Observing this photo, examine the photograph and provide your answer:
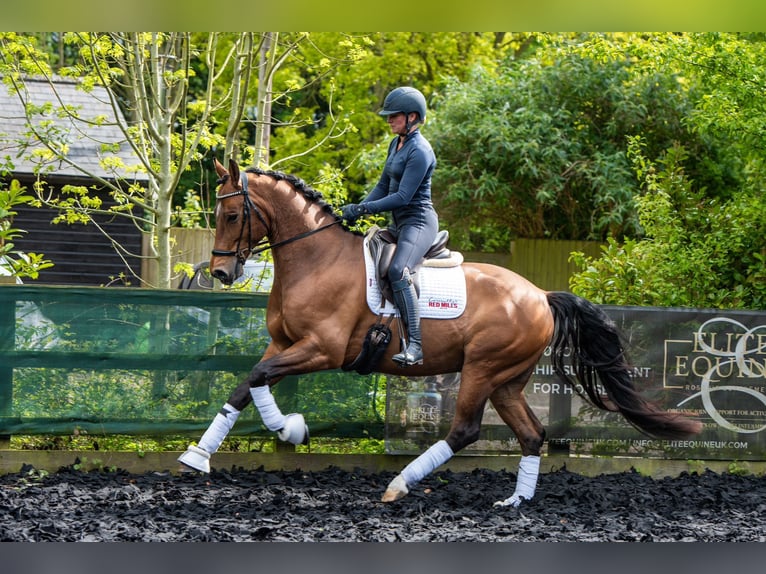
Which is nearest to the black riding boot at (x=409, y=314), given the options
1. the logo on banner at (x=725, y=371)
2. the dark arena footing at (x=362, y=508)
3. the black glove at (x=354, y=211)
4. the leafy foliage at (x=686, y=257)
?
the black glove at (x=354, y=211)

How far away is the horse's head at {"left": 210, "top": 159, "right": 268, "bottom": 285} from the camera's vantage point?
7.05m

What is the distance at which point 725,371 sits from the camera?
8852 mm

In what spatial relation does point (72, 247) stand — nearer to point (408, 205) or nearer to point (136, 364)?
point (136, 364)

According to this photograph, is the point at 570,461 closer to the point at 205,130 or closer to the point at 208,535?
the point at 208,535

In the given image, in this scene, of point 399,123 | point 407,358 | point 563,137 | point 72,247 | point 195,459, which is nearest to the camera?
point 195,459

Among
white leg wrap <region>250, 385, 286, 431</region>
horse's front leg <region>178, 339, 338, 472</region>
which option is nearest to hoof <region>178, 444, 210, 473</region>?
horse's front leg <region>178, 339, 338, 472</region>

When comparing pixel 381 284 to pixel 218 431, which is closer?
pixel 218 431

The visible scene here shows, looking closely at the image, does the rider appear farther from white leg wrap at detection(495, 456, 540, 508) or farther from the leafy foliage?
the leafy foliage

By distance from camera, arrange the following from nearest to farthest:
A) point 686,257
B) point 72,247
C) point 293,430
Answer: point 293,430 → point 686,257 → point 72,247

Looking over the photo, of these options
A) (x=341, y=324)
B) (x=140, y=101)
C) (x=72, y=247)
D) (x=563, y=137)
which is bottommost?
(x=341, y=324)

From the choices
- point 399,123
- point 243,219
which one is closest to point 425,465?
point 243,219

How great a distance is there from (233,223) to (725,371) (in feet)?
15.1

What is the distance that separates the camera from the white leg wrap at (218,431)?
22.4 feet

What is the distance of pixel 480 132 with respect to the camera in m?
18.2
